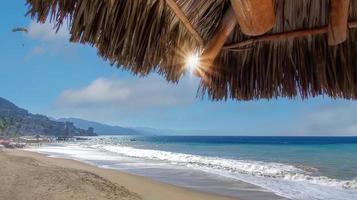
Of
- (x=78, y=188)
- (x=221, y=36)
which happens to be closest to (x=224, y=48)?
(x=221, y=36)

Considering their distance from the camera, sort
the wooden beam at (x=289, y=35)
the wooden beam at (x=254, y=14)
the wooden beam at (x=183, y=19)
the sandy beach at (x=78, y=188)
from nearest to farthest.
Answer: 1. the wooden beam at (x=254, y=14)
2. the wooden beam at (x=183, y=19)
3. the wooden beam at (x=289, y=35)
4. the sandy beach at (x=78, y=188)

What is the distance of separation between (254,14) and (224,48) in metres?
0.73

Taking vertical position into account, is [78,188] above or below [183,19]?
below

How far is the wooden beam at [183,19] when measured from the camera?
5.57 feet

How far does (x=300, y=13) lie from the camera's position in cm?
190

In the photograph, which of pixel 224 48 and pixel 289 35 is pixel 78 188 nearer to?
pixel 224 48

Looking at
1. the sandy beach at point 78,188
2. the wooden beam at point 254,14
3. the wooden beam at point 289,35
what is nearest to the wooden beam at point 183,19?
the wooden beam at point 289,35

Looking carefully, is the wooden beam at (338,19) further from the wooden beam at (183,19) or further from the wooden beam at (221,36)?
the wooden beam at (183,19)

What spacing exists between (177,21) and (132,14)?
240 mm

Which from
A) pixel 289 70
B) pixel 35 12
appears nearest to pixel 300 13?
pixel 289 70

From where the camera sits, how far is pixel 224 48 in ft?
6.96

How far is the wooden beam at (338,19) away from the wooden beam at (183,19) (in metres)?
0.65

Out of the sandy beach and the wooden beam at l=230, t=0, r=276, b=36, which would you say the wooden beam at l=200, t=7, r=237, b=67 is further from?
the sandy beach

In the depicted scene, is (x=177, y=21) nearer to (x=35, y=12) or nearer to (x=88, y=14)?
(x=88, y=14)
